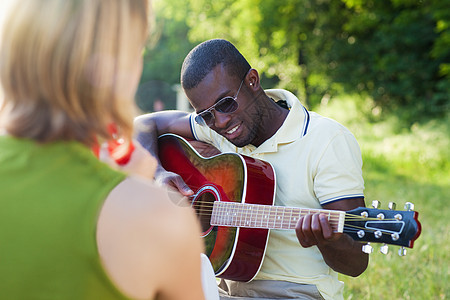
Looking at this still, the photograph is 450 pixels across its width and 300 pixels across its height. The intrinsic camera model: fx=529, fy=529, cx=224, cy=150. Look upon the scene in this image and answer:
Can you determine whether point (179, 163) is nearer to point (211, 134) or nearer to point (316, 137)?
point (211, 134)

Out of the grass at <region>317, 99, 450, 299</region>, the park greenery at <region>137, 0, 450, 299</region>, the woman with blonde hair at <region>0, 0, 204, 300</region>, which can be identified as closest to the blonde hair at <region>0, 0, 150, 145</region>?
the woman with blonde hair at <region>0, 0, 204, 300</region>

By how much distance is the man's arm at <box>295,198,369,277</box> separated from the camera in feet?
6.40

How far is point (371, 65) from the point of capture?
656 inches

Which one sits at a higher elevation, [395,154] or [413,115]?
[395,154]

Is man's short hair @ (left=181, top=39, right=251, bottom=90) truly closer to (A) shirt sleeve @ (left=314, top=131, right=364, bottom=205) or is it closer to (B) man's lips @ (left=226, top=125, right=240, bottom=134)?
(B) man's lips @ (left=226, top=125, right=240, bottom=134)

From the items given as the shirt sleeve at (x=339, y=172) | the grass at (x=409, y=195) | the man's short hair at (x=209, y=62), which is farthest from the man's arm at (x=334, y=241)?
the grass at (x=409, y=195)

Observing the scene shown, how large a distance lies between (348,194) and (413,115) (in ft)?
42.4

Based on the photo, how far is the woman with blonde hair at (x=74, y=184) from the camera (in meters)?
0.96

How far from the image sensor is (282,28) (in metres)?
17.1

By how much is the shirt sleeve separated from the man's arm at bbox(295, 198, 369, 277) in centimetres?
3

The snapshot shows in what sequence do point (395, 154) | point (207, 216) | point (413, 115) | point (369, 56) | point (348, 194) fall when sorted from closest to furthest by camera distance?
1. point (348, 194)
2. point (207, 216)
3. point (395, 154)
4. point (413, 115)
5. point (369, 56)

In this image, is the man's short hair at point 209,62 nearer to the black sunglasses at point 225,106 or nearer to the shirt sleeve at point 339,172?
the black sunglasses at point 225,106

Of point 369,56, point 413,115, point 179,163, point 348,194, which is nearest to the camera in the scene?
point 348,194

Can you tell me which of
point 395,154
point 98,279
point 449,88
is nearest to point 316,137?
point 98,279
